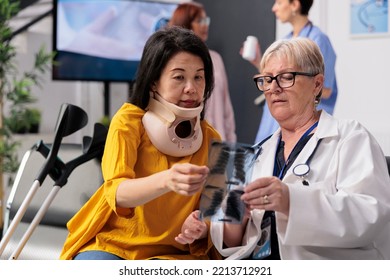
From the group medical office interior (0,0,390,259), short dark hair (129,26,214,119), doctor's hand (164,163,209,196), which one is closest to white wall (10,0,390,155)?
medical office interior (0,0,390,259)

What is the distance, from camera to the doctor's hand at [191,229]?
172 cm

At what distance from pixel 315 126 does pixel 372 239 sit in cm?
33

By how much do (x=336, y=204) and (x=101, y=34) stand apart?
13.9 ft

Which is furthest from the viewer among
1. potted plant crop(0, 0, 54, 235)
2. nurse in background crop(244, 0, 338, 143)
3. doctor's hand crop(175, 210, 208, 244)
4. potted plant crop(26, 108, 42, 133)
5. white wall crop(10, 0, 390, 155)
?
potted plant crop(26, 108, 42, 133)

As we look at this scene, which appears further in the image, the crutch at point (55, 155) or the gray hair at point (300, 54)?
the crutch at point (55, 155)

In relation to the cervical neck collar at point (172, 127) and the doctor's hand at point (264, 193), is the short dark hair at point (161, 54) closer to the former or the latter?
the cervical neck collar at point (172, 127)

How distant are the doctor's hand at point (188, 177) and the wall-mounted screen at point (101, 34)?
13.6 ft

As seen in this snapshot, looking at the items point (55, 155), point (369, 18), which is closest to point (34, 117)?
point (369, 18)

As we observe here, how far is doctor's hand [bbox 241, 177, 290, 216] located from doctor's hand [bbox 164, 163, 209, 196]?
0.10 metres

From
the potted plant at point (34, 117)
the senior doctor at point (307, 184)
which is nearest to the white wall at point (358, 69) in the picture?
the potted plant at point (34, 117)

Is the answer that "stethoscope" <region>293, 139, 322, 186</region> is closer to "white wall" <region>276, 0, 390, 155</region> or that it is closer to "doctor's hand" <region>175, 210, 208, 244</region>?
"doctor's hand" <region>175, 210, 208, 244</region>

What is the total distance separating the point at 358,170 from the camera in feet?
5.39

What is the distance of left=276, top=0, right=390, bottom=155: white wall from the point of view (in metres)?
4.32
